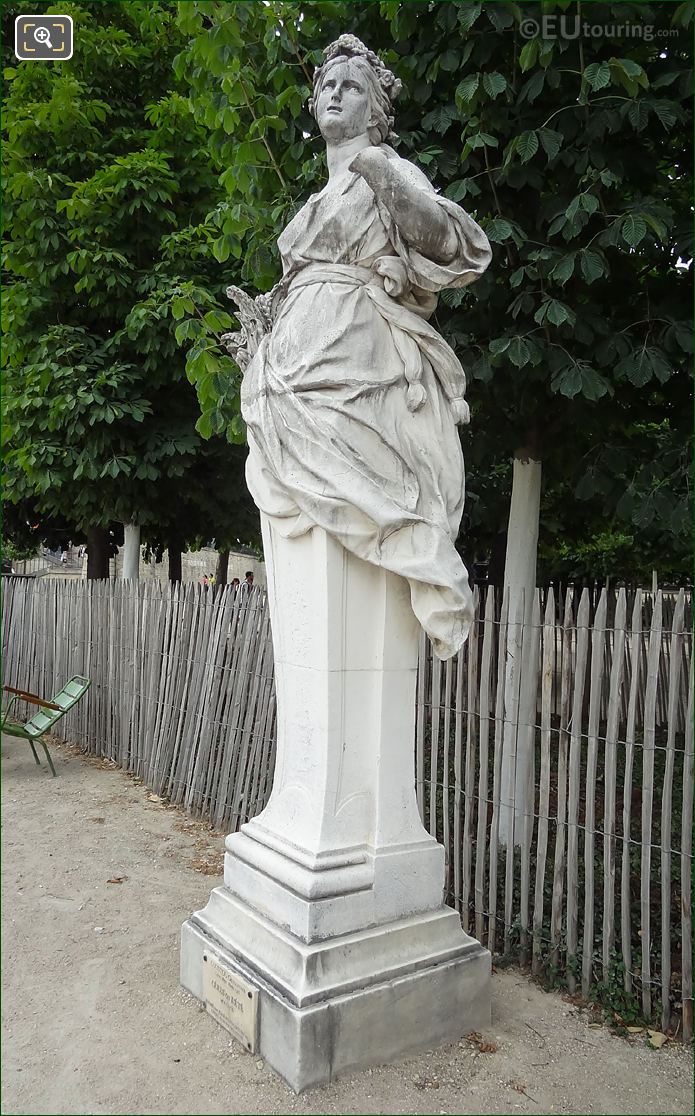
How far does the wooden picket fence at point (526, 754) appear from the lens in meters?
3.12

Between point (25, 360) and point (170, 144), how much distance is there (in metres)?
2.45

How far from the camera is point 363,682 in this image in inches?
108

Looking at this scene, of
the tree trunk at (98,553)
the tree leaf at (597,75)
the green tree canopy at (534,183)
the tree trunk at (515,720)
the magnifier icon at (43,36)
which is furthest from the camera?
the tree trunk at (98,553)

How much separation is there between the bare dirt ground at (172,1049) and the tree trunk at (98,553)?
589cm

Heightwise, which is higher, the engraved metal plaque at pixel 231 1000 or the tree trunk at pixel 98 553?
the tree trunk at pixel 98 553

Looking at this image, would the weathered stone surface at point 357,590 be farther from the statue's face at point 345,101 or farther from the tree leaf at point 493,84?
the tree leaf at point 493,84

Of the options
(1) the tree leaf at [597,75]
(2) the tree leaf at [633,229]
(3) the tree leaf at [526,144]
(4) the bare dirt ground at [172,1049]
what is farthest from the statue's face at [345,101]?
(4) the bare dirt ground at [172,1049]

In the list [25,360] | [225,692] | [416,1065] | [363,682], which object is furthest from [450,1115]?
[25,360]

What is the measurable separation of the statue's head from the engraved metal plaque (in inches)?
118

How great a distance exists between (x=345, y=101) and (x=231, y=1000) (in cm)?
318

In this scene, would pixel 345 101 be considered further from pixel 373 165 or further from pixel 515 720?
pixel 515 720

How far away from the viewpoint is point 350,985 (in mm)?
2502

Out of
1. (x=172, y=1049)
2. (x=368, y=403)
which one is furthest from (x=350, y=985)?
(x=368, y=403)

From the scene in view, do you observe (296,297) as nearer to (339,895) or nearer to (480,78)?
(480,78)
